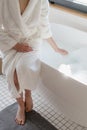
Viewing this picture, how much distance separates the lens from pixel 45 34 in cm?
176

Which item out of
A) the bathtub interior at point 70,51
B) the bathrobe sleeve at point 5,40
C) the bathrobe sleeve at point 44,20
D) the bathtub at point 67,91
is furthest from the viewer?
the bathtub interior at point 70,51

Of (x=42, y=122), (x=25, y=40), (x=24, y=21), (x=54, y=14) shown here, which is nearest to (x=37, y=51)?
(x=25, y=40)

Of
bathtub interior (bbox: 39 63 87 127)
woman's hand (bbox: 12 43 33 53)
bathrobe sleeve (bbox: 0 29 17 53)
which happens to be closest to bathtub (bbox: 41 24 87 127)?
bathtub interior (bbox: 39 63 87 127)

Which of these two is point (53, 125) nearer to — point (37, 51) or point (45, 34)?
point (37, 51)

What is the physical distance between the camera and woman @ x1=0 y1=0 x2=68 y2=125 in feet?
4.94

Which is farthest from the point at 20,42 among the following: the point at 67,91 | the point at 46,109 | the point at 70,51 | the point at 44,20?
the point at 70,51

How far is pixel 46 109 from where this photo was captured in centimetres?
191

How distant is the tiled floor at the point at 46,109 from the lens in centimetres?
176

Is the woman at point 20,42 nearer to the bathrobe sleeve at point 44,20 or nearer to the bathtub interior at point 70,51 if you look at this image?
the bathrobe sleeve at point 44,20

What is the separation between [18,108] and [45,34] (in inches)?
23.9

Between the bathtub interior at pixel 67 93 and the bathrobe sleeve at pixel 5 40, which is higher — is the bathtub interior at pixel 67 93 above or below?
below

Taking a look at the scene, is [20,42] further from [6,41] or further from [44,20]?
[44,20]

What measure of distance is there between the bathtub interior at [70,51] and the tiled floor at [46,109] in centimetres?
33

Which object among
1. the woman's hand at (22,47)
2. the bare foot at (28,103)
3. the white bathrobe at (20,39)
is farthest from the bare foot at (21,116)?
the woman's hand at (22,47)
